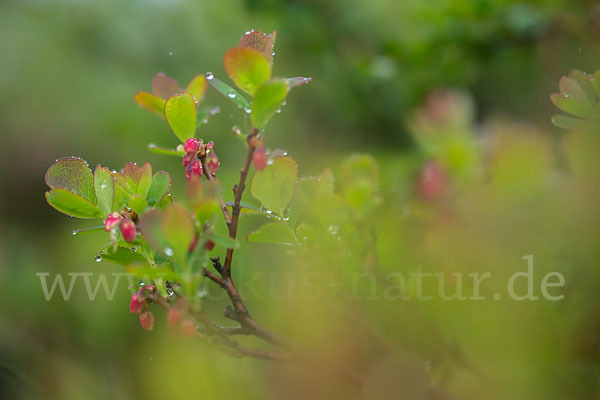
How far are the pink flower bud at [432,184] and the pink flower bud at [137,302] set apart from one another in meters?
0.26

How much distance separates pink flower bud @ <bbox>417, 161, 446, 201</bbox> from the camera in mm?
476

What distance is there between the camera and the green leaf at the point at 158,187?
0.38 m

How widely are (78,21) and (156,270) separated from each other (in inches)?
79.2

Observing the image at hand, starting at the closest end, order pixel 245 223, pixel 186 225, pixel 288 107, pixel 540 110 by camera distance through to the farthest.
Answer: pixel 186 225
pixel 540 110
pixel 245 223
pixel 288 107

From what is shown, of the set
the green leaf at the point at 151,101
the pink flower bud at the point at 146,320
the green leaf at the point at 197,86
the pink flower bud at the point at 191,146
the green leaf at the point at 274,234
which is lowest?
the pink flower bud at the point at 146,320

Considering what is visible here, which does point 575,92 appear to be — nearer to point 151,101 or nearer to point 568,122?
point 568,122

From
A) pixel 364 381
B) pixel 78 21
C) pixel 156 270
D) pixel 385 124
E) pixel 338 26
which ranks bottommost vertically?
pixel 364 381

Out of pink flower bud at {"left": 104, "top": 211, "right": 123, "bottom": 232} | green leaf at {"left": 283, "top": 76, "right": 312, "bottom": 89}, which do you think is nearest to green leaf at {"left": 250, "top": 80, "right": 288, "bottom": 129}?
green leaf at {"left": 283, "top": 76, "right": 312, "bottom": 89}

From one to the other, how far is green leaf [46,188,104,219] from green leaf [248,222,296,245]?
0.11m

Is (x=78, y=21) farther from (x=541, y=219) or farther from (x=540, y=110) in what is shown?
(x=541, y=219)

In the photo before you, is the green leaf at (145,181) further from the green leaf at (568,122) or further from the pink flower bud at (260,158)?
the green leaf at (568,122)

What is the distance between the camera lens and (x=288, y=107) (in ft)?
5.22

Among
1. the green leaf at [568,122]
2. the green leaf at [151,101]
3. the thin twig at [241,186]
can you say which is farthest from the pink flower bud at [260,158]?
the green leaf at [568,122]

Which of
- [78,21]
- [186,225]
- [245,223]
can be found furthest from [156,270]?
[78,21]
